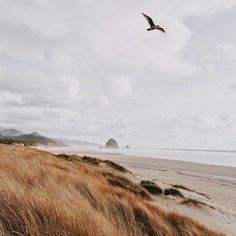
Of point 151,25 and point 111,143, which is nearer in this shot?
point 151,25

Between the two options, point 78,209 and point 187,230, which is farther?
point 187,230

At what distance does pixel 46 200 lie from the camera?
411 cm

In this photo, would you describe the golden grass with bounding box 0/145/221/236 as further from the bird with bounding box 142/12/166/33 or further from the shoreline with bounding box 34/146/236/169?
the shoreline with bounding box 34/146/236/169

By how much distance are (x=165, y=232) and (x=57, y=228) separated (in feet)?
6.37

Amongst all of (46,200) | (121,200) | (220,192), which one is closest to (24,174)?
(121,200)

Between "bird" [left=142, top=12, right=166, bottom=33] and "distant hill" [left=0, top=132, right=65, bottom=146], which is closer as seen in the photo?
"bird" [left=142, top=12, right=166, bottom=33]

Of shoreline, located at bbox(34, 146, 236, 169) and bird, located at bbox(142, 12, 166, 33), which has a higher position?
bird, located at bbox(142, 12, 166, 33)

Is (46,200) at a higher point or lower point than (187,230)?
higher

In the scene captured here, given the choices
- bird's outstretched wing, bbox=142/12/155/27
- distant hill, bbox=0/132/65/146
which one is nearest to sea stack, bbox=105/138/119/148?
distant hill, bbox=0/132/65/146

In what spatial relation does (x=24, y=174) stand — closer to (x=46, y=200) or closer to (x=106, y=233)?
(x=46, y=200)

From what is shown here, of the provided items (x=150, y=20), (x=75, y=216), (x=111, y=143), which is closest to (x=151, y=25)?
(x=150, y=20)

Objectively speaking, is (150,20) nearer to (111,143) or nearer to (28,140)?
(28,140)

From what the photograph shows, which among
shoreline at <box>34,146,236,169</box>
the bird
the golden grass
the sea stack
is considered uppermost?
the sea stack

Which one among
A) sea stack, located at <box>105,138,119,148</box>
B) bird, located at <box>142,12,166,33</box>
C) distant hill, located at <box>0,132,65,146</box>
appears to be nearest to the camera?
bird, located at <box>142,12,166,33</box>
